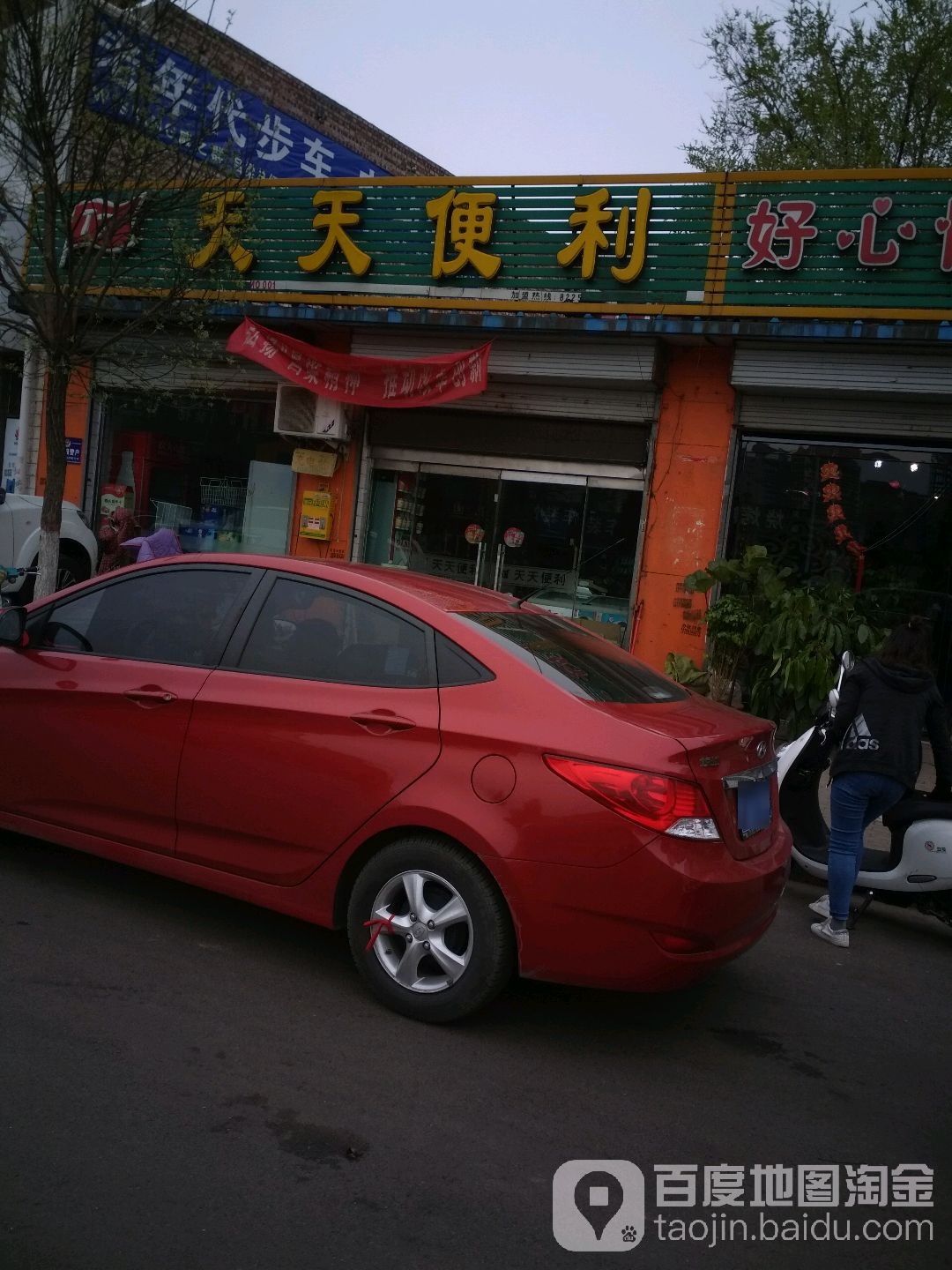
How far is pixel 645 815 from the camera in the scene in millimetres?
3695

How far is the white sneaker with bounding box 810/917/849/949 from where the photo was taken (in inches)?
218

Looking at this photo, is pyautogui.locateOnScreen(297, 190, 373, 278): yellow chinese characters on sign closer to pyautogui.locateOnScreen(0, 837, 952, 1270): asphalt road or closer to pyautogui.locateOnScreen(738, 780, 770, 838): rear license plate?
pyautogui.locateOnScreen(0, 837, 952, 1270): asphalt road

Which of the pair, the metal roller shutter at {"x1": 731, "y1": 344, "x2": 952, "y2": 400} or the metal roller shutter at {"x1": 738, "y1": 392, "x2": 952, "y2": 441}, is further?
the metal roller shutter at {"x1": 738, "y1": 392, "x2": 952, "y2": 441}

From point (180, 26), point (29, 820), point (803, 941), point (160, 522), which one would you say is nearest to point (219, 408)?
point (160, 522)

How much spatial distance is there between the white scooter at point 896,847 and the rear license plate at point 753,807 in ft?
3.99

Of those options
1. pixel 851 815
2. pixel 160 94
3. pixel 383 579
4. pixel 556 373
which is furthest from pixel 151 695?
pixel 556 373

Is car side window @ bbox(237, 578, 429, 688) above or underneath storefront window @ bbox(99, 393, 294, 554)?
underneath

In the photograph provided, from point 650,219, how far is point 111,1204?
9.87 m

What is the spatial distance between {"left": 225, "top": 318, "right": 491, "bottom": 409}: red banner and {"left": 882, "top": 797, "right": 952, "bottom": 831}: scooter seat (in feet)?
22.8

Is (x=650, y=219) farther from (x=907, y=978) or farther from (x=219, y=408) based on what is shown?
(x=907, y=978)

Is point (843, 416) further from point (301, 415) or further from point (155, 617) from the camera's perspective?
point (155, 617)

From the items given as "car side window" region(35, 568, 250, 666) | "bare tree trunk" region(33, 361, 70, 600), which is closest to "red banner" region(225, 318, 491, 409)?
"bare tree trunk" region(33, 361, 70, 600)

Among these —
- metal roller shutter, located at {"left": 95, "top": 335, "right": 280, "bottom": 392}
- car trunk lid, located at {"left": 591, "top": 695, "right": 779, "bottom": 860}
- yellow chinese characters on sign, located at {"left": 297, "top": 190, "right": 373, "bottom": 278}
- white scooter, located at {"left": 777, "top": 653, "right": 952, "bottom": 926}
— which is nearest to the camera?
car trunk lid, located at {"left": 591, "top": 695, "right": 779, "bottom": 860}

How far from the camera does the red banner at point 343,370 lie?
11453 millimetres
